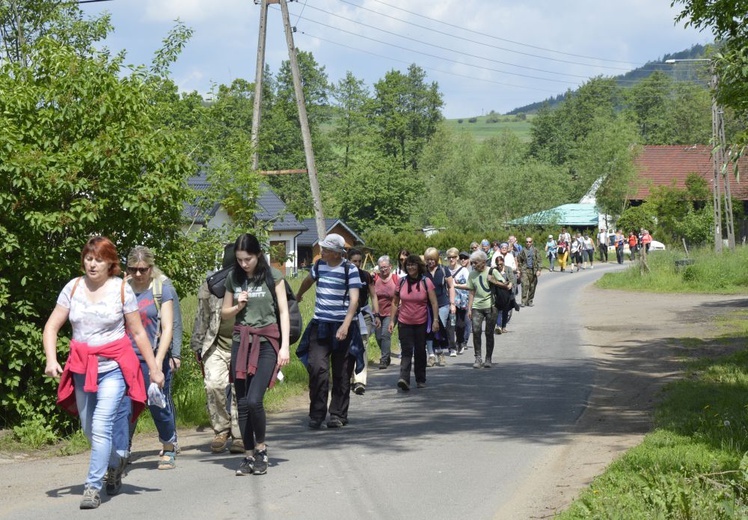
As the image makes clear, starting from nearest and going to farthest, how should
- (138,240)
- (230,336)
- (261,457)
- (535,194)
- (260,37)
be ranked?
(261,457)
(230,336)
(138,240)
(260,37)
(535,194)

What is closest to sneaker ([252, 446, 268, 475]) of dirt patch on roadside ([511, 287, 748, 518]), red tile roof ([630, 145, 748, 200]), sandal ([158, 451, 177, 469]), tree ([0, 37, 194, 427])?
sandal ([158, 451, 177, 469])

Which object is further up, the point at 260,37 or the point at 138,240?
the point at 260,37

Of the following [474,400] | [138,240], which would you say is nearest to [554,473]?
[474,400]

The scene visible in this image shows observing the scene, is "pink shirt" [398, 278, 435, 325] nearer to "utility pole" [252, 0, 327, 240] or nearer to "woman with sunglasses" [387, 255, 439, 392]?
"woman with sunglasses" [387, 255, 439, 392]

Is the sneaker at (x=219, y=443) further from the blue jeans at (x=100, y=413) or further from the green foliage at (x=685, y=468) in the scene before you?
the green foliage at (x=685, y=468)

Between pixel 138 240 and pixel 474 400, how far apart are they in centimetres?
431

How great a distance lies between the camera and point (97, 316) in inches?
281

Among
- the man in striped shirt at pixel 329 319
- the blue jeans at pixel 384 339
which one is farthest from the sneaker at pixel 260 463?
the blue jeans at pixel 384 339

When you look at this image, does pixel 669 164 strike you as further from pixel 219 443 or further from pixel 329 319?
pixel 219 443

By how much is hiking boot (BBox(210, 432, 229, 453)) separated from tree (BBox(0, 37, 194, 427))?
216 centimetres

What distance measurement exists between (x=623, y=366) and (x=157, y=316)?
376 inches

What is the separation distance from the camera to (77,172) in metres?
10.5

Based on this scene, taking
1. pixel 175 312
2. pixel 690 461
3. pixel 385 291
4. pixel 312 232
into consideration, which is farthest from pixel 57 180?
pixel 312 232

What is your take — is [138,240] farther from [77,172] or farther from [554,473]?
[554,473]
